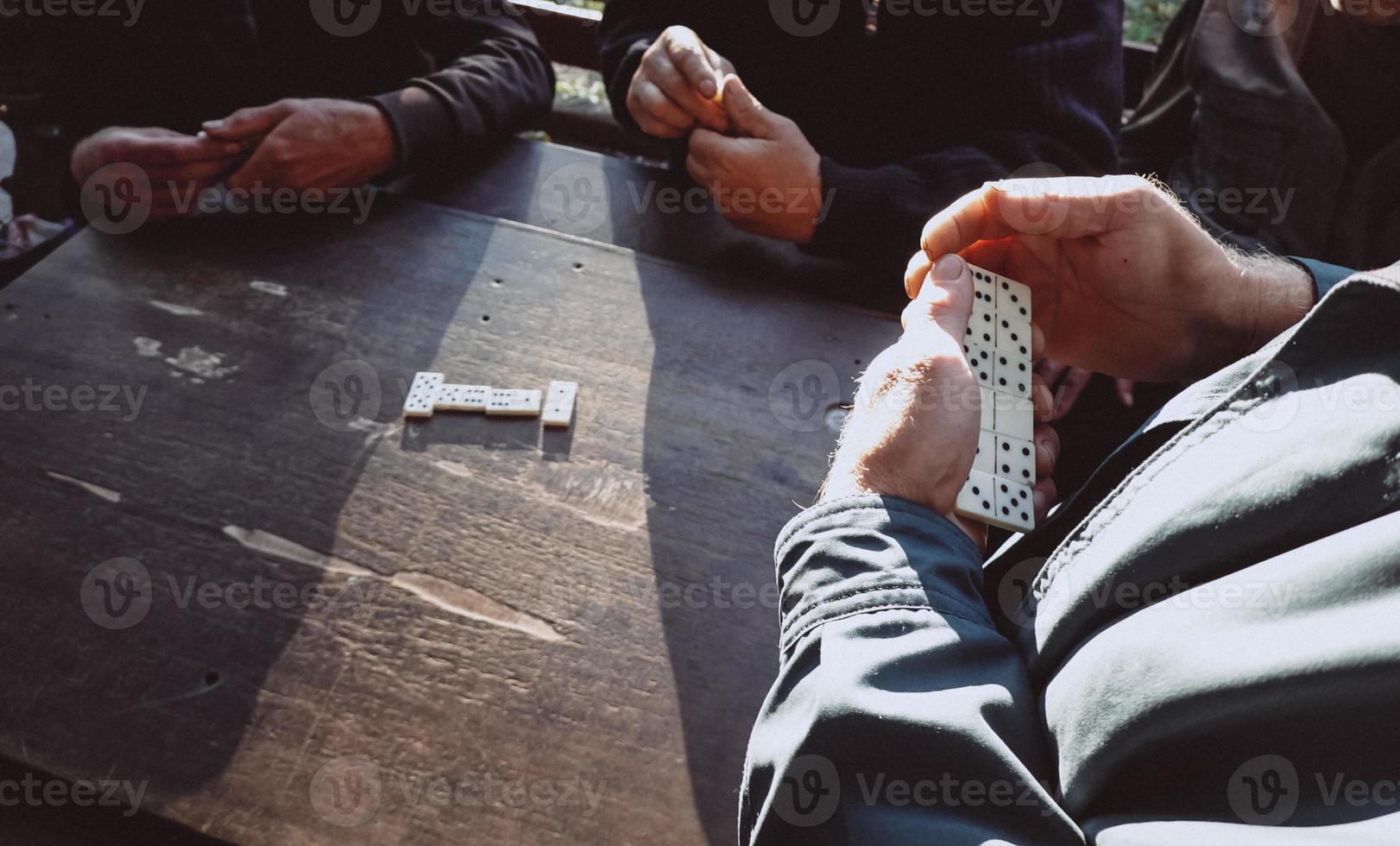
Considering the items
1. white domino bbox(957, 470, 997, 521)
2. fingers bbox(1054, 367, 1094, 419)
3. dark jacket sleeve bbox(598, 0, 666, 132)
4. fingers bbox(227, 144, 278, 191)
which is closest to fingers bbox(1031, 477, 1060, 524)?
white domino bbox(957, 470, 997, 521)

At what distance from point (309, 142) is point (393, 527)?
1.15 meters

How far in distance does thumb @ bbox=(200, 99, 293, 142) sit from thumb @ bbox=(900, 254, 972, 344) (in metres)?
1.65

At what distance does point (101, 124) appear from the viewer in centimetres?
232

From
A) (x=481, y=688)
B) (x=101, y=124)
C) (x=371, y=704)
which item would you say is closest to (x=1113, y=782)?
(x=481, y=688)

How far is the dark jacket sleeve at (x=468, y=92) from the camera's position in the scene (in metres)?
2.17

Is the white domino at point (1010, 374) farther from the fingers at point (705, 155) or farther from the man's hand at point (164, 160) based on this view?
the man's hand at point (164, 160)

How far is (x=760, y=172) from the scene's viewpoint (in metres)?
2.01

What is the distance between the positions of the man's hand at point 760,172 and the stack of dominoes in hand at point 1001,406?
2.25 ft

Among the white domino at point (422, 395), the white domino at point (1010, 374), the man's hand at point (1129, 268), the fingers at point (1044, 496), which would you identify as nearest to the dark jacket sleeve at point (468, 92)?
the white domino at point (422, 395)

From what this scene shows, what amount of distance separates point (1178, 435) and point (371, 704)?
43.5 inches

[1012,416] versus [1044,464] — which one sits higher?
[1012,416]

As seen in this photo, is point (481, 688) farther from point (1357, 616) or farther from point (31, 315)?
point (31, 315)

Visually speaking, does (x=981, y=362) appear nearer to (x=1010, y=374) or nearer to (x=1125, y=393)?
(x=1010, y=374)

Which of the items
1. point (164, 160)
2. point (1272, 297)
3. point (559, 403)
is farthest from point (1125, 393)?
point (164, 160)
